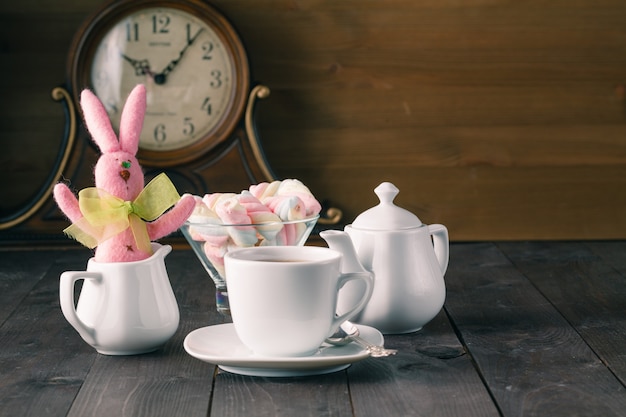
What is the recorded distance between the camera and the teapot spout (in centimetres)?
104

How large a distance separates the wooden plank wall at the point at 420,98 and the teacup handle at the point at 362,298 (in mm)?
1072

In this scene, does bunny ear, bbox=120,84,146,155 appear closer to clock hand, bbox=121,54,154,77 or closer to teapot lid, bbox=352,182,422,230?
teapot lid, bbox=352,182,422,230

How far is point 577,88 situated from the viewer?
2047 millimetres

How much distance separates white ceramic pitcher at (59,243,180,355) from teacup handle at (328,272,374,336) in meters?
0.19

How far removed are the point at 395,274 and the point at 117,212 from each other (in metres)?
0.32

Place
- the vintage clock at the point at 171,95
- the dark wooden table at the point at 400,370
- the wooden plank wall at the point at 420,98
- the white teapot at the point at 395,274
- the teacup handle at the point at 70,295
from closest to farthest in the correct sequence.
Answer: the dark wooden table at the point at 400,370 < the teacup handle at the point at 70,295 < the white teapot at the point at 395,274 < the vintage clock at the point at 171,95 < the wooden plank wall at the point at 420,98

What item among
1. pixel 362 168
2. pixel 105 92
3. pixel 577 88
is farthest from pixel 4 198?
pixel 577 88

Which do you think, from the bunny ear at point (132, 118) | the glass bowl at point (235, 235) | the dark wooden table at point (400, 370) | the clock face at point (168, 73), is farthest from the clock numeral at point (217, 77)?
the bunny ear at point (132, 118)

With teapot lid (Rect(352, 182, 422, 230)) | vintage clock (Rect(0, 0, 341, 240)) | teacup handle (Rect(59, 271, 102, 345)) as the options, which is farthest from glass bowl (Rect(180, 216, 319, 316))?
vintage clock (Rect(0, 0, 341, 240))

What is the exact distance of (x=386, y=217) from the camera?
1.10 metres

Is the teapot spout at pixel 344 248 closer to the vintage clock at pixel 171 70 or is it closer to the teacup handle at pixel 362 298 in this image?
the teacup handle at pixel 362 298

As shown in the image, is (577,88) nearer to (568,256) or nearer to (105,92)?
Answer: (568,256)

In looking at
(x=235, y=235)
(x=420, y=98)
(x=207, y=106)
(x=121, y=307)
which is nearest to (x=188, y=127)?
(x=207, y=106)

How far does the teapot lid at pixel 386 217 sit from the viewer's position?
3.60 ft
